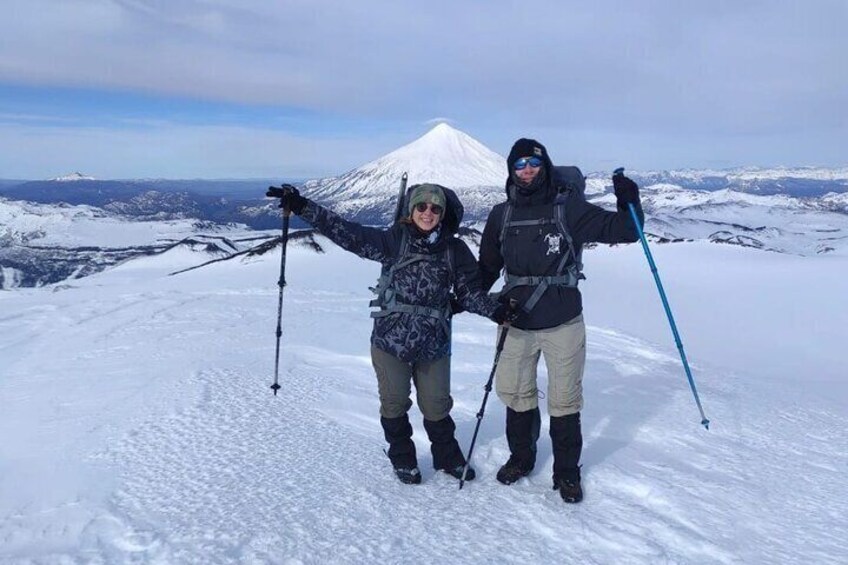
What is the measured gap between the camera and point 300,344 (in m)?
13.0

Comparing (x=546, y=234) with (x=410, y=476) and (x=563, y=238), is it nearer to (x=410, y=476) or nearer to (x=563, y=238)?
(x=563, y=238)

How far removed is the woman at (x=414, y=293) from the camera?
5.82 metres

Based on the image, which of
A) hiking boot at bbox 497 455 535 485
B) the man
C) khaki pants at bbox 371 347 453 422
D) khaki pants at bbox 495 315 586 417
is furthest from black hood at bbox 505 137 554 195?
hiking boot at bbox 497 455 535 485

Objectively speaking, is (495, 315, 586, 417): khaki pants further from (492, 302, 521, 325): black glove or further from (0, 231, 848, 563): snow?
(0, 231, 848, 563): snow

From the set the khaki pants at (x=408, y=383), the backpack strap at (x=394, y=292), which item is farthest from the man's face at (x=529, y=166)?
the khaki pants at (x=408, y=383)

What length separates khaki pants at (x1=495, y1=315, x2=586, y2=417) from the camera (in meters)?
5.89

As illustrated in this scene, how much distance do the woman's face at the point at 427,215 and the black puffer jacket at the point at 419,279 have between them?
0.09 m

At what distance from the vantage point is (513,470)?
630 cm

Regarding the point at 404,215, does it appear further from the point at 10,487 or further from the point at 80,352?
the point at 80,352

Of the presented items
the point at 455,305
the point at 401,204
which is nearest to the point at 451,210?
the point at 401,204

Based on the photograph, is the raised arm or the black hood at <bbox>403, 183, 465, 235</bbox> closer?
the raised arm

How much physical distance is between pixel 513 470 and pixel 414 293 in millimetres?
2187

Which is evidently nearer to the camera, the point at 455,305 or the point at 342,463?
the point at 455,305

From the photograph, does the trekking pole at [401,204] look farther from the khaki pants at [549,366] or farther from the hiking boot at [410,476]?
the hiking boot at [410,476]
